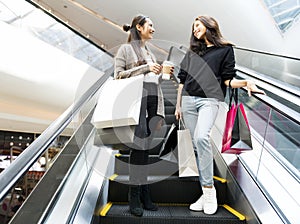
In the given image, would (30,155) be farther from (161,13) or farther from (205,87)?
(161,13)

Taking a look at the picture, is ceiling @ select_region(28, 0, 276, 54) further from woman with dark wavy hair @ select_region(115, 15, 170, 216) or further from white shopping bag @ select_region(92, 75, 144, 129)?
white shopping bag @ select_region(92, 75, 144, 129)

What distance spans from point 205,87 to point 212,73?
127mm

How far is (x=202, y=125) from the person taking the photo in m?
2.41

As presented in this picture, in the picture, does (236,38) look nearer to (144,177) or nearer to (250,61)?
(250,61)

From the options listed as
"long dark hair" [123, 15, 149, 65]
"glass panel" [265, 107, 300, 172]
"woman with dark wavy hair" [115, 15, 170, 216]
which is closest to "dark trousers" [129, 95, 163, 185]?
"woman with dark wavy hair" [115, 15, 170, 216]

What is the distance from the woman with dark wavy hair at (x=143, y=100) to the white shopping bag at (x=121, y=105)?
12cm

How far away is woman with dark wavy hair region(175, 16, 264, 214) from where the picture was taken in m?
2.37

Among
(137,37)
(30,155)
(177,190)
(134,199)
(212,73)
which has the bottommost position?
(177,190)

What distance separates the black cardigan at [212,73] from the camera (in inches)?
97.1

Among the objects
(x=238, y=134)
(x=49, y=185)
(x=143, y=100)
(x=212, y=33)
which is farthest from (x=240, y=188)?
(x=49, y=185)

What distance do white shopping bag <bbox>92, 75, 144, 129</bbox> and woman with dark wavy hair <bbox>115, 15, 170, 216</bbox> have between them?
12 cm

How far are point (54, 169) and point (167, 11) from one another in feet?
34.0

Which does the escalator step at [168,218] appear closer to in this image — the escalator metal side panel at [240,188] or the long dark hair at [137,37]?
the escalator metal side panel at [240,188]

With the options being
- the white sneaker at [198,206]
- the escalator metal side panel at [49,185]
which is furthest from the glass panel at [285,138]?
the escalator metal side panel at [49,185]
